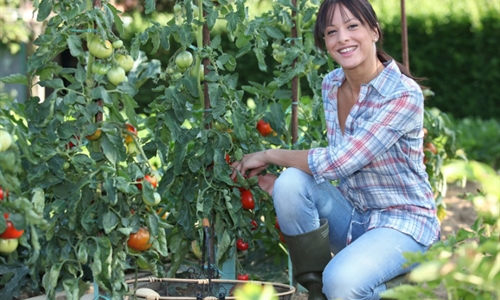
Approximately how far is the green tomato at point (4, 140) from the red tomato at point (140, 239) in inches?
22.6

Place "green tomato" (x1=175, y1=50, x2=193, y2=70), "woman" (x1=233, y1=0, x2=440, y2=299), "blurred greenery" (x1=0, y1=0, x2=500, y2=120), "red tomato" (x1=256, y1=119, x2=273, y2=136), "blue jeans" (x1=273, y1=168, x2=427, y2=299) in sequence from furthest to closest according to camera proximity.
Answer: "blurred greenery" (x1=0, y1=0, x2=500, y2=120)
"red tomato" (x1=256, y1=119, x2=273, y2=136)
"green tomato" (x1=175, y1=50, x2=193, y2=70)
"woman" (x1=233, y1=0, x2=440, y2=299)
"blue jeans" (x1=273, y1=168, x2=427, y2=299)

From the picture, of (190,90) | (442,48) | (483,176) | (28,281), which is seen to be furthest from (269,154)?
(442,48)

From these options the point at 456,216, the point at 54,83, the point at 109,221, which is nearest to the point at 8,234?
the point at 109,221

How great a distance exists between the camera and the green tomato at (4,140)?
1523 millimetres

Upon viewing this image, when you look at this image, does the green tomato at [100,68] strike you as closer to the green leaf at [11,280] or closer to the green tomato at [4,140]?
the green tomato at [4,140]

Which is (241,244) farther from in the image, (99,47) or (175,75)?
(99,47)

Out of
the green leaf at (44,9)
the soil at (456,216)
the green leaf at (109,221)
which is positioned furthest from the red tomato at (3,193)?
the soil at (456,216)

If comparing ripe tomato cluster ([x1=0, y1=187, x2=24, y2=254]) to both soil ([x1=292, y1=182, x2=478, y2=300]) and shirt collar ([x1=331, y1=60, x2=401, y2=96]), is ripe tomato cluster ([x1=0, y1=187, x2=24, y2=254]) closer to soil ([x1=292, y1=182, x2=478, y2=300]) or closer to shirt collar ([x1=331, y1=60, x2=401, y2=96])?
shirt collar ([x1=331, y1=60, x2=401, y2=96])

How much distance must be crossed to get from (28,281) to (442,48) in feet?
18.2

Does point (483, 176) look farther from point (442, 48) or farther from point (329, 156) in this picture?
point (442, 48)

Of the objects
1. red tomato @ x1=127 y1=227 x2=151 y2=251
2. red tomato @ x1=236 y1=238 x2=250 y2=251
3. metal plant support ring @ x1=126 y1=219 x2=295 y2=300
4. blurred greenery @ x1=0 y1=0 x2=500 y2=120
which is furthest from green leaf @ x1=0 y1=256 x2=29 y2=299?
blurred greenery @ x1=0 y1=0 x2=500 y2=120

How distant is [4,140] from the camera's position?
1.53m

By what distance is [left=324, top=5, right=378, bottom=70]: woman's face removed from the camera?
2.24 m

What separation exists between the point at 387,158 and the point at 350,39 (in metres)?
0.39
